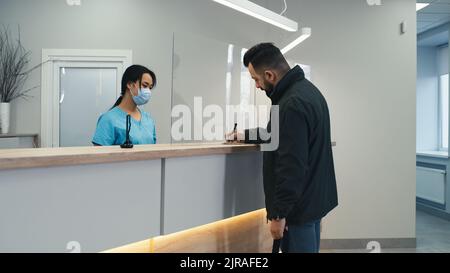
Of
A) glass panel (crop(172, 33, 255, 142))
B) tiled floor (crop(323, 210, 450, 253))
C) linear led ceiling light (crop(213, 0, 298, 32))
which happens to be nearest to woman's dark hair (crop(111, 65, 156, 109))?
glass panel (crop(172, 33, 255, 142))

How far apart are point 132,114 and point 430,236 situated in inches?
140

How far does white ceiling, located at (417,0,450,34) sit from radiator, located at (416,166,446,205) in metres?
1.96

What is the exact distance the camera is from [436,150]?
5.58 metres

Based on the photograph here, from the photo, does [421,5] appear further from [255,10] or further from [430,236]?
[255,10]

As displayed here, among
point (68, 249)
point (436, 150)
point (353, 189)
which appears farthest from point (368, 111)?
point (68, 249)

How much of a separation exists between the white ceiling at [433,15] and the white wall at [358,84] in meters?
0.69

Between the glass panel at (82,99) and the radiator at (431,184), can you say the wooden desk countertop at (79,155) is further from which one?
the radiator at (431,184)

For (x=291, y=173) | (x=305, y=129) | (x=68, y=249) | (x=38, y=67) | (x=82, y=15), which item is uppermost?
(x=82, y=15)

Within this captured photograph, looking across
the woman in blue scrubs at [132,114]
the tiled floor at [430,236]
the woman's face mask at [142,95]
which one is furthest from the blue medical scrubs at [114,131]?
the tiled floor at [430,236]

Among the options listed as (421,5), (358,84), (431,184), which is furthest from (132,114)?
(431,184)

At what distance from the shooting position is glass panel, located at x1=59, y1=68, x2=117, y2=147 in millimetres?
3398

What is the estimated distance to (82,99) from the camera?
343 centimetres

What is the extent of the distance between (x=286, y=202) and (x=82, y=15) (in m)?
2.88
